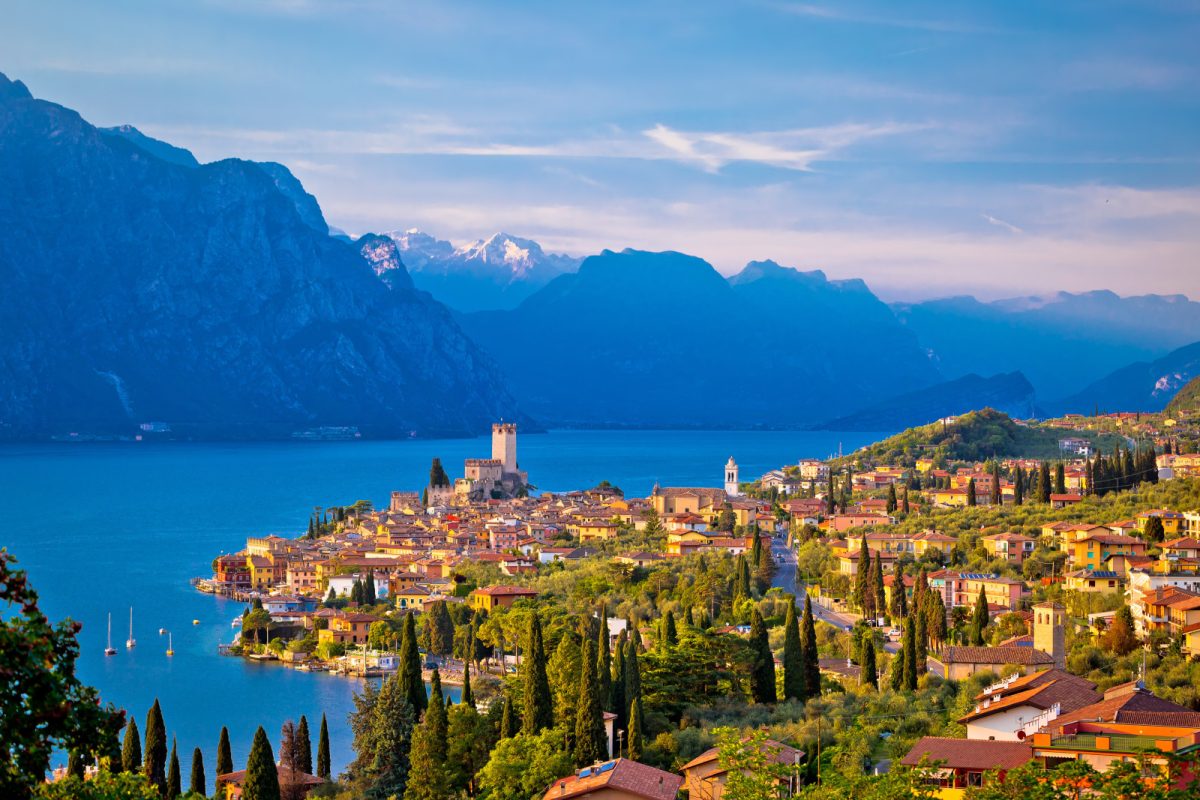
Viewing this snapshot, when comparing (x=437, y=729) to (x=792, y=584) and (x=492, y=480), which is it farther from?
(x=492, y=480)

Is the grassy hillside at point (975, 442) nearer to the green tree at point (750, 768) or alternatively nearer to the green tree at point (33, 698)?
the green tree at point (750, 768)

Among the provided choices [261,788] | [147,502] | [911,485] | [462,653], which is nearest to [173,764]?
[261,788]

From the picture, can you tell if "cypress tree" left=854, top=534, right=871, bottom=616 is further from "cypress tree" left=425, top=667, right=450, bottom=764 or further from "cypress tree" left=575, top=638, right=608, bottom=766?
"cypress tree" left=425, top=667, right=450, bottom=764

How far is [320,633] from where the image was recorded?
1852 inches

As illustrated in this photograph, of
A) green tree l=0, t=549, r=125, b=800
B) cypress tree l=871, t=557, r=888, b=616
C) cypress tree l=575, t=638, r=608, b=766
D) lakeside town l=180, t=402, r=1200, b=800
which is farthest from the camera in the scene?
cypress tree l=871, t=557, r=888, b=616

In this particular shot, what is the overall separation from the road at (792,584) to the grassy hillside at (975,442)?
33.0m

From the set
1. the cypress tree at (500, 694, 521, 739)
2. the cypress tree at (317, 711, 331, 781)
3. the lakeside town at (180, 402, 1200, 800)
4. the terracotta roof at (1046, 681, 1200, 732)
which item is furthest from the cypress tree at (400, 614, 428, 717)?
the terracotta roof at (1046, 681, 1200, 732)

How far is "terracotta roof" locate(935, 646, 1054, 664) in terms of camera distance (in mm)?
25141

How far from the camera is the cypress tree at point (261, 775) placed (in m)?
23.3

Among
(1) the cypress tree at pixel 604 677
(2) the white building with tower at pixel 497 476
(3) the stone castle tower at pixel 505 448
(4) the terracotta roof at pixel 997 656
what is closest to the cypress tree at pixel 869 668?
(4) the terracotta roof at pixel 997 656

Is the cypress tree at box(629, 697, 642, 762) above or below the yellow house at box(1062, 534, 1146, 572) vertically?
below

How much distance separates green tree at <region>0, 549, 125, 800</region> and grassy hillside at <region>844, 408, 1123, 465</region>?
79.5 metres

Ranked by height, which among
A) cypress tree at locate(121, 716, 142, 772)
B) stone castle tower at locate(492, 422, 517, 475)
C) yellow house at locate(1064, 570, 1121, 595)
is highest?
stone castle tower at locate(492, 422, 517, 475)

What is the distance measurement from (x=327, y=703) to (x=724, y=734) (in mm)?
20502
